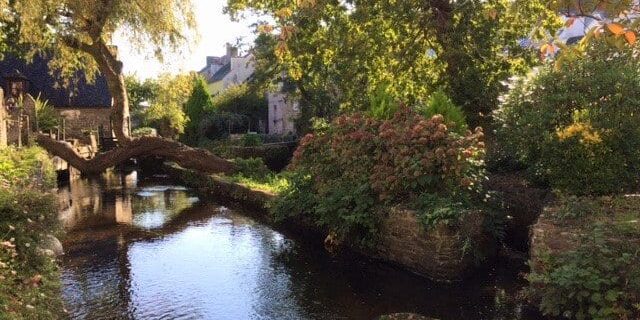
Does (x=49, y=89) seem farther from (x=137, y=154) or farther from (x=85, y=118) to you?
(x=137, y=154)

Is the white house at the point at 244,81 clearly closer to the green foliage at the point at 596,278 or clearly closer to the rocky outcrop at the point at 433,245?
the rocky outcrop at the point at 433,245

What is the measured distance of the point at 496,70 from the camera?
14172mm

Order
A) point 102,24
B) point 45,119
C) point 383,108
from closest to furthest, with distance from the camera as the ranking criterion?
1. point 383,108
2. point 102,24
3. point 45,119

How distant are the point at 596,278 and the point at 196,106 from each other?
39.5 metres

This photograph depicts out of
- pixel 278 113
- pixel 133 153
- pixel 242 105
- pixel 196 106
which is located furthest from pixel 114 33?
pixel 278 113

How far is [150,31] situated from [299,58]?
5.07 metres

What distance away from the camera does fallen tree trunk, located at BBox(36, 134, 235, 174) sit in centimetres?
1825

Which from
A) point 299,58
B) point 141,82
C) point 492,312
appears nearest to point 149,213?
point 299,58

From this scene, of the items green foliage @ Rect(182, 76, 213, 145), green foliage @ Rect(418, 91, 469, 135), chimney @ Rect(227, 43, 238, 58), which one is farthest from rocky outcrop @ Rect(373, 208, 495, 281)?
green foliage @ Rect(182, 76, 213, 145)

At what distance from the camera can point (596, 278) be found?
5.61 m

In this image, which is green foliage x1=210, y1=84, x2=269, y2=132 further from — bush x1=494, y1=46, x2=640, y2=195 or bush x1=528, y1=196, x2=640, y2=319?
bush x1=528, y1=196, x2=640, y2=319

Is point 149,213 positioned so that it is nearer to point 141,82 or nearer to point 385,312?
point 385,312

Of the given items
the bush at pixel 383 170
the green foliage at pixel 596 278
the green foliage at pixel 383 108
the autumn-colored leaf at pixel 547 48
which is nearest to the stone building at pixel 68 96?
the green foliage at pixel 383 108

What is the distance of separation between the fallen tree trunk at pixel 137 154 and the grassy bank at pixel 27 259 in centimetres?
1006
